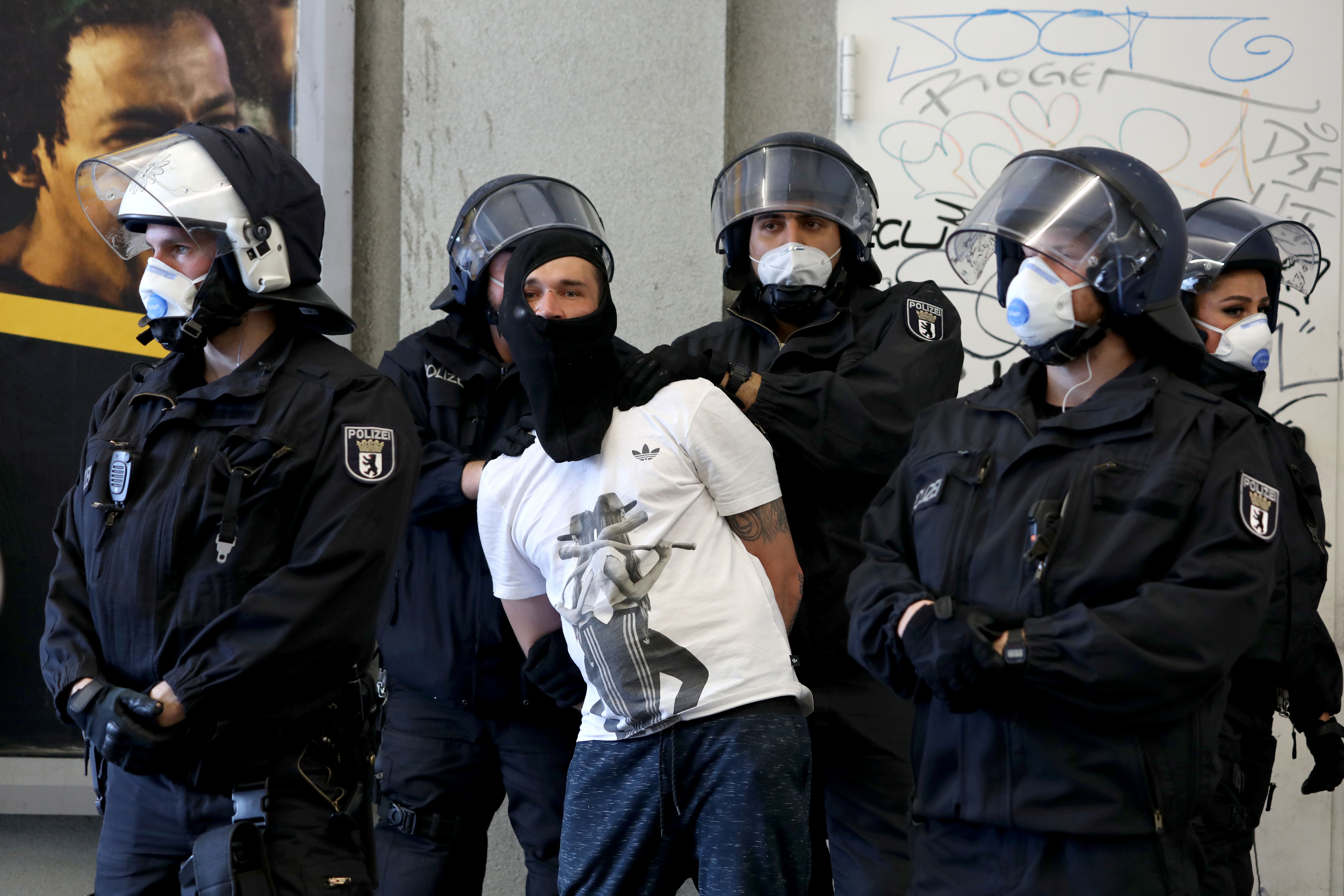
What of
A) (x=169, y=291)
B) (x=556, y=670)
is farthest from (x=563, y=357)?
(x=169, y=291)

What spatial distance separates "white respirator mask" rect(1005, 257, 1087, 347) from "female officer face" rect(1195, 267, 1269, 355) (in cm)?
119

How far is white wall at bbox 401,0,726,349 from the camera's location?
3.91 metres

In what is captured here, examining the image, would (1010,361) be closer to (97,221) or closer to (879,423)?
(879,423)

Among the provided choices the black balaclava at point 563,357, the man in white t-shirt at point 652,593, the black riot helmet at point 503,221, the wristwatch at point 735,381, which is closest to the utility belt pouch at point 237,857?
the man in white t-shirt at point 652,593

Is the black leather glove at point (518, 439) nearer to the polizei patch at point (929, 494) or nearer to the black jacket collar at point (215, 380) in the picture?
the black jacket collar at point (215, 380)

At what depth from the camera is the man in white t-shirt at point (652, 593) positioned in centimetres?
216

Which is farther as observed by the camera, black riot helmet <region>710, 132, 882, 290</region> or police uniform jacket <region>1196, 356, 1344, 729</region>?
black riot helmet <region>710, 132, 882, 290</region>

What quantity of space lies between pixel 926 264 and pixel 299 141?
Result: 82.8 inches

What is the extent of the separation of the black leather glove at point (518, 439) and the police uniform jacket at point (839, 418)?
16.2 inches

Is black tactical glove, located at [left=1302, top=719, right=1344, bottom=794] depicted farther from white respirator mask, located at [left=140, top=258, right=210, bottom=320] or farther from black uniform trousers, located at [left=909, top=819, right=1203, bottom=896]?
white respirator mask, located at [left=140, top=258, right=210, bottom=320]

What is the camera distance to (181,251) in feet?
8.02

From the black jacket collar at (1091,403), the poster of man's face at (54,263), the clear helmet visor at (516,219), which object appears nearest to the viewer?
the black jacket collar at (1091,403)

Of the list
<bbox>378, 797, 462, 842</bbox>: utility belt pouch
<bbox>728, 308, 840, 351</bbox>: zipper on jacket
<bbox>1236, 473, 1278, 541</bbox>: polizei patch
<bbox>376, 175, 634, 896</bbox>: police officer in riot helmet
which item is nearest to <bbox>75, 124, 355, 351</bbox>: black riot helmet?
<bbox>376, 175, 634, 896</bbox>: police officer in riot helmet

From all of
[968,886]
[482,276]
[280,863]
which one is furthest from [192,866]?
[482,276]
